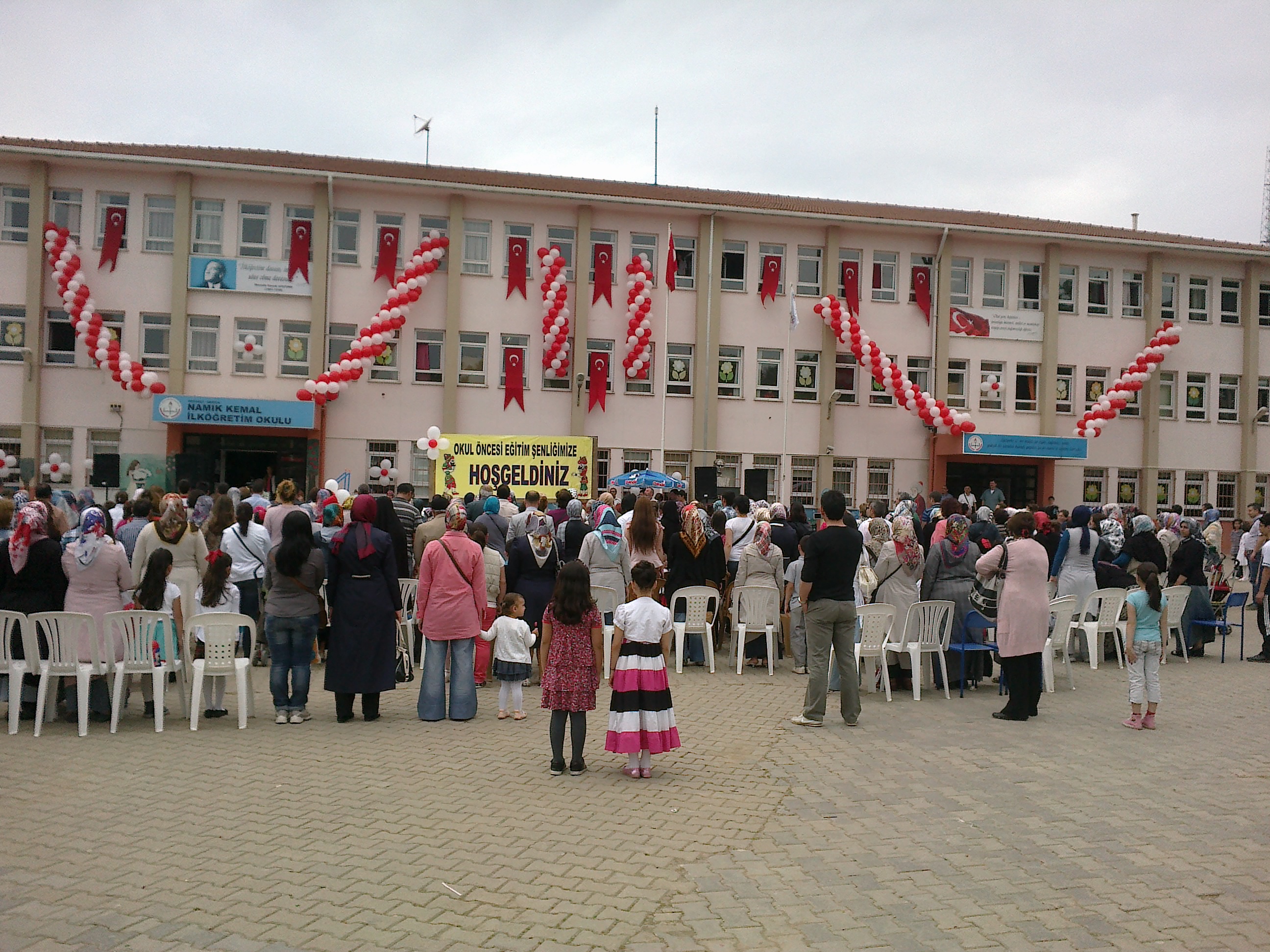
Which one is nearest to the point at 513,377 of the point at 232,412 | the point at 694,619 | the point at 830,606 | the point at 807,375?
the point at 232,412

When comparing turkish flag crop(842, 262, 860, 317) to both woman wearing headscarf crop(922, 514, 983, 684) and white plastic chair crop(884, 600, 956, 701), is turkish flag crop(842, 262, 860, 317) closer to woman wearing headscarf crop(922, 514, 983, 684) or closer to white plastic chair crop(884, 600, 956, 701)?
woman wearing headscarf crop(922, 514, 983, 684)

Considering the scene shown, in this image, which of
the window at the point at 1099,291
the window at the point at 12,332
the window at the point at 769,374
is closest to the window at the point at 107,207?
the window at the point at 12,332

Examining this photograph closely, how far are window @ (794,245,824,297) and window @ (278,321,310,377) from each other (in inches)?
567

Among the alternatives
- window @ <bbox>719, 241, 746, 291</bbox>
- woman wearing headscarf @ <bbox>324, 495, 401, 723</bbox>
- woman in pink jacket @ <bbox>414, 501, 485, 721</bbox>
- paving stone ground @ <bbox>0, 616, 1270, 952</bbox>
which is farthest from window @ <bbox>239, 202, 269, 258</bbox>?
paving stone ground @ <bbox>0, 616, 1270, 952</bbox>

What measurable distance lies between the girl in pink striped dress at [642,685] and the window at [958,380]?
27.2 metres

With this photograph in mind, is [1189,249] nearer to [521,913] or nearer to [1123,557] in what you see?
[1123,557]

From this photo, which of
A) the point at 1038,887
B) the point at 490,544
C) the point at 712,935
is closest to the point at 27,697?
the point at 490,544

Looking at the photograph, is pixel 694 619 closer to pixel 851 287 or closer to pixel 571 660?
pixel 571 660

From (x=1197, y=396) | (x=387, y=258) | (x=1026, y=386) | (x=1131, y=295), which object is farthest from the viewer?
(x=1197, y=396)

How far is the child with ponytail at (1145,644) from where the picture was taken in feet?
28.6

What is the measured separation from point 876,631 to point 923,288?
24021mm

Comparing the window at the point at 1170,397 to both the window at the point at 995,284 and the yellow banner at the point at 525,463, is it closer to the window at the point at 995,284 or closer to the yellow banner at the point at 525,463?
the window at the point at 995,284

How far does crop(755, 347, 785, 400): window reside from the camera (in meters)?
31.2

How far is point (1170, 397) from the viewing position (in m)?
34.3
